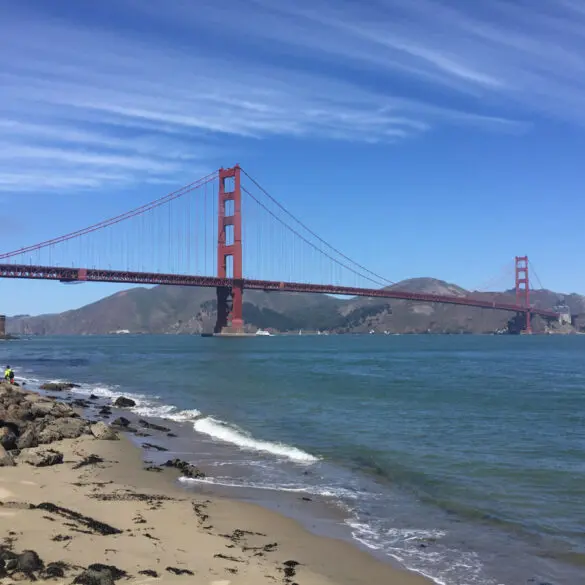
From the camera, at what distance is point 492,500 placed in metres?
8.13

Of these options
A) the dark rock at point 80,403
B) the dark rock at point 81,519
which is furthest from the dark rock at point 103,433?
the dark rock at point 80,403

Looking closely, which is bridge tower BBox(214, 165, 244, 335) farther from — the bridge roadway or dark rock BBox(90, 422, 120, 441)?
dark rock BBox(90, 422, 120, 441)

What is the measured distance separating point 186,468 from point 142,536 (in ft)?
11.9

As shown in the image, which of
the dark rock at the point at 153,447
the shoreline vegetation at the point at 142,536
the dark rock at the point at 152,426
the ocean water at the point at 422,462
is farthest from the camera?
the dark rock at the point at 152,426

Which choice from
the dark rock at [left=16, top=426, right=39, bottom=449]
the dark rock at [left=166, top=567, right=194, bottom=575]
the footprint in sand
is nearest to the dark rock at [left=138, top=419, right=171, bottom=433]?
the dark rock at [left=16, top=426, right=39, bottom=449]

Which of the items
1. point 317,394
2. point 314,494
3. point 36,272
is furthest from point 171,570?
point 36,272

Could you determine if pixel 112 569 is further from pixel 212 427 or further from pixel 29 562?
pixel 212 427

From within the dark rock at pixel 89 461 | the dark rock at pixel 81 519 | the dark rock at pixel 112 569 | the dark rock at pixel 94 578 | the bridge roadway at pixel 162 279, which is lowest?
the dark rock at pixel 89 461

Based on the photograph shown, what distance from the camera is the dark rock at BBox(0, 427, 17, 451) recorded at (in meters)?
9.90

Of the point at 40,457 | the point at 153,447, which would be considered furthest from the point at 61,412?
the point at 40,457

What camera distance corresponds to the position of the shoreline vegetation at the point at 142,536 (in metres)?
4.94

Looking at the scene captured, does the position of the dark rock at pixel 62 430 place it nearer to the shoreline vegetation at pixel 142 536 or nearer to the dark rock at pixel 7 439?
the dark rock at pixel 7 439

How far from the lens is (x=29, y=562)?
A: 4.65 metres

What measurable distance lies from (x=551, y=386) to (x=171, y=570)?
2306 centimetres
